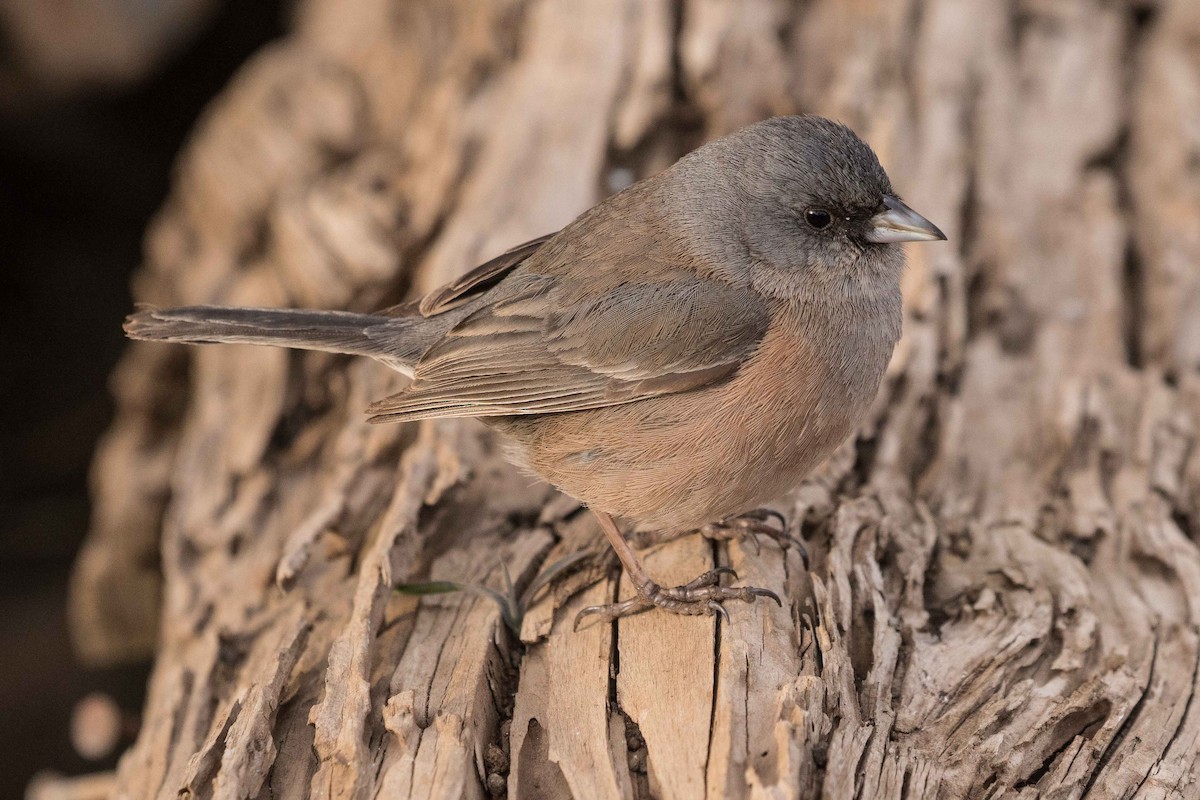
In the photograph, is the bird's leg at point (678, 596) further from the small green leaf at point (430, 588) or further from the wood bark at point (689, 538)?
the small green leaf at point (430, 588)

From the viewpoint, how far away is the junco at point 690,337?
139 inches

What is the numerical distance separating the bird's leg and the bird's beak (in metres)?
1.16

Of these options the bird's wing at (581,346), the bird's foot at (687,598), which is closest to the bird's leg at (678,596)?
the bird's foot at (687,598)

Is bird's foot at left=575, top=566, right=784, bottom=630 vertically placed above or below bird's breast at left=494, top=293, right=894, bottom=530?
below

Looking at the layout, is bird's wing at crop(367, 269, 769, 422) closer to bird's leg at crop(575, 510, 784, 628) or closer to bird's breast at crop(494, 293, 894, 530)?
bird's breast at crop(494, 293, 894, 530)

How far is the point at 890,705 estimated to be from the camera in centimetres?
315

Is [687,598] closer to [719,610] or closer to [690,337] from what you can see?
[719,610]

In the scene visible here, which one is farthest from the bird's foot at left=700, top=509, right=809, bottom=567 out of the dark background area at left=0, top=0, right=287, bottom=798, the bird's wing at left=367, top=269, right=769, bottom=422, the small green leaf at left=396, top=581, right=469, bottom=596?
the dark background area at left=0, top=0, right=287, bottom=798

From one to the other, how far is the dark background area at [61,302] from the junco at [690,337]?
3181 millimetres

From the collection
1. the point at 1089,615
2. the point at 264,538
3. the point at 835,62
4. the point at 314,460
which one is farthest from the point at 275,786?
the point at 835,62

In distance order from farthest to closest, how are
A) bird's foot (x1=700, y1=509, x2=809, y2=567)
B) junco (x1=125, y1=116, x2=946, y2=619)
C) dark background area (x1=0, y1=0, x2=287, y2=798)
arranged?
dark background area (x1=0, y1=0, x2=287, y2=798)
bird's foot (x1=700, y1=509, x2=809, y2=567)
junco (x1=125, y1=116, x2=946, y2=619)

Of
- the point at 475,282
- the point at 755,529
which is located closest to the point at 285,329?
the point at 475,282

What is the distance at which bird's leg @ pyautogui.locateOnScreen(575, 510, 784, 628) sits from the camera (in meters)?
3.49

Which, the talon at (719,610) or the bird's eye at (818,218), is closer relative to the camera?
the talon at (719,610)
